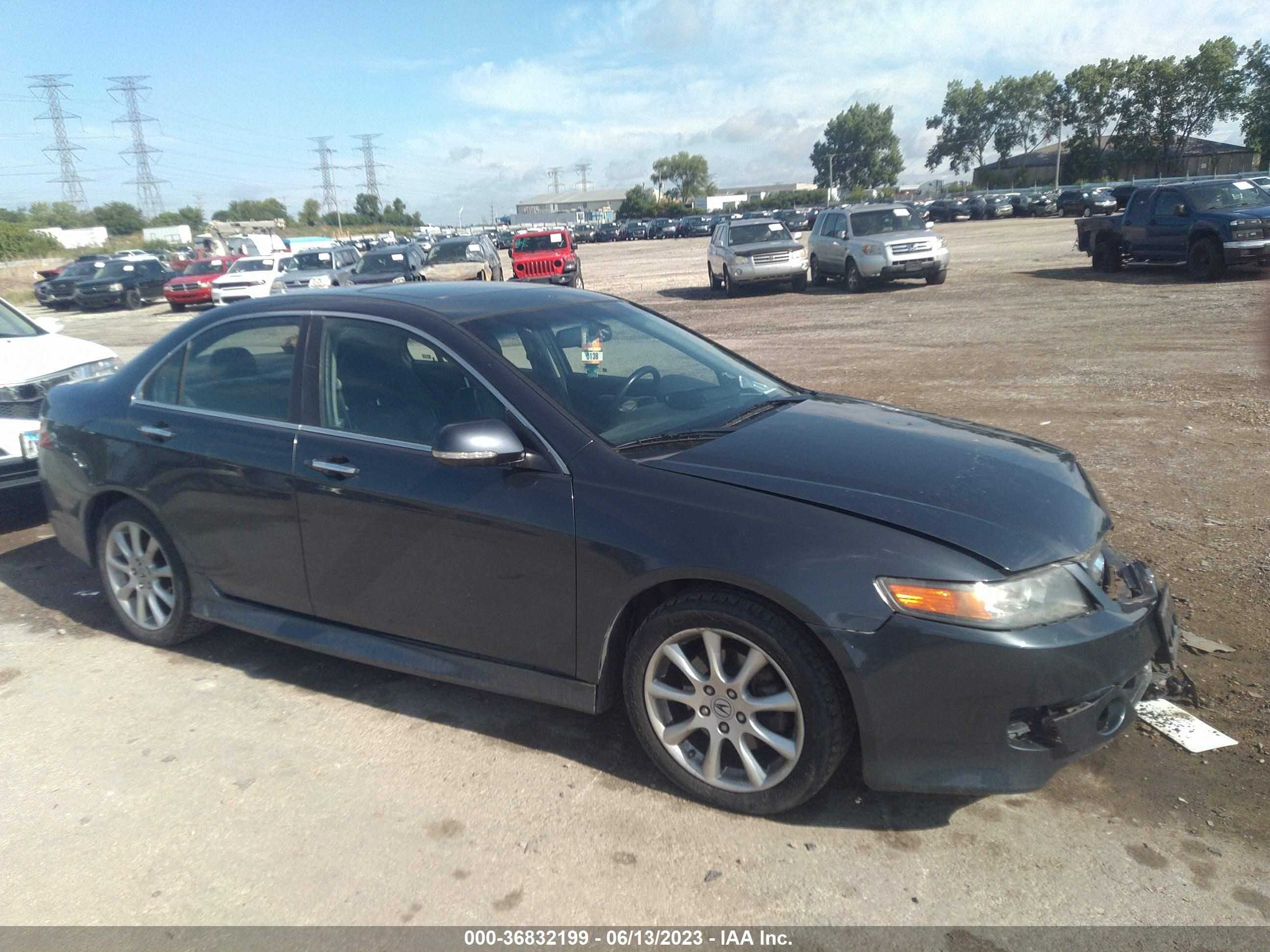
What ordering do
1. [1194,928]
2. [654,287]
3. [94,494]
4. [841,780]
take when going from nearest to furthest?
[1194,928], [841,780], [94,494], [654,287]

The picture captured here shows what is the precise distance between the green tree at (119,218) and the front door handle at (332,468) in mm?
124981

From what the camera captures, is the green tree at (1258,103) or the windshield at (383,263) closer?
the windshield at (383,263)

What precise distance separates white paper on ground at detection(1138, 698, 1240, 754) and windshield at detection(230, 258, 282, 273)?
28.6m

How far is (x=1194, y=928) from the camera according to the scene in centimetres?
265

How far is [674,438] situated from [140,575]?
9.48 ft

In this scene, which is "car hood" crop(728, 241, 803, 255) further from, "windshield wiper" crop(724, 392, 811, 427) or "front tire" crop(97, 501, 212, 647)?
"front tire" crop(97, 501, 212, 647)

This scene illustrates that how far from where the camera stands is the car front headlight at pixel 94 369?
293 inches

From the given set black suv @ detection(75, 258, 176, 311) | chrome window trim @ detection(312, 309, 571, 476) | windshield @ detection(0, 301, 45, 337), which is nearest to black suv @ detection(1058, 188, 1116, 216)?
black suv @ detection(75, 258, 176, 311)

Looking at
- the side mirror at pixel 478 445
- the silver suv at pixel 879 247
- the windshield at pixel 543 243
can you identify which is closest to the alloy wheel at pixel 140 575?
the side mirror at pixel 478 445

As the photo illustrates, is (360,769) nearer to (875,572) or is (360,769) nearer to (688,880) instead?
(688,880)

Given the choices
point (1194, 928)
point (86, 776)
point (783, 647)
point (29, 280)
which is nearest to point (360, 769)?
point (86, 776)

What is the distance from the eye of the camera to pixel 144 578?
4.76 meters

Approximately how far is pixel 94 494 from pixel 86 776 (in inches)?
64.4

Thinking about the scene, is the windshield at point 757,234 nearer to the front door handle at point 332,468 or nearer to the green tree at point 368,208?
the front door handle at point 332,468
